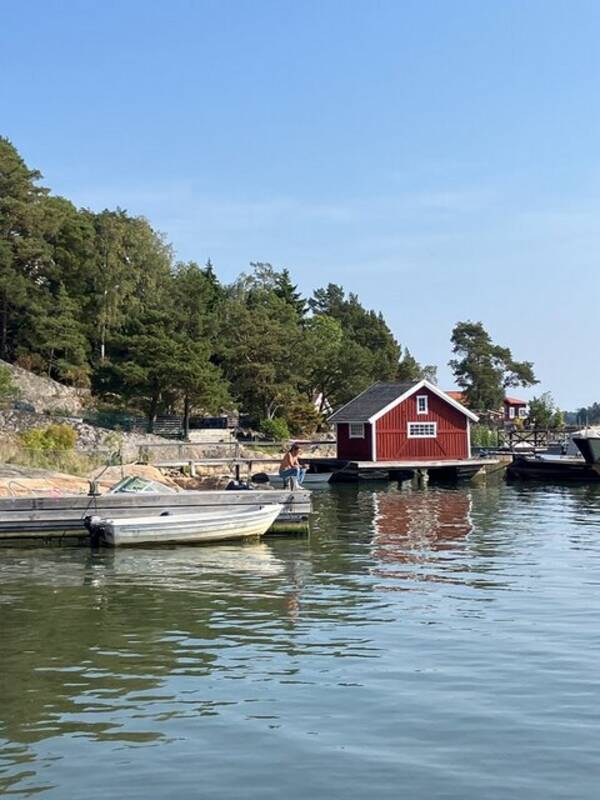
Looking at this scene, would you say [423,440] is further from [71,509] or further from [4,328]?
[4,328]

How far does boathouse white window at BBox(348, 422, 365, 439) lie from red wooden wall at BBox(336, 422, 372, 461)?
0.23 meters

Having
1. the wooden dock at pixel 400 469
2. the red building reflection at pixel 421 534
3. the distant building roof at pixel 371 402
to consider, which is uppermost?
the distant building roof at pixel 371 402

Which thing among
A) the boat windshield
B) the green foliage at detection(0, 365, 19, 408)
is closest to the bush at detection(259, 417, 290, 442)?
the green foliage at detection(0, 365, 19, 408)

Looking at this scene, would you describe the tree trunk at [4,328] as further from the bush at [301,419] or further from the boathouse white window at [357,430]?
the boathouse white window at [357,430]

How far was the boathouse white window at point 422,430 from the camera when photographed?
53875 millimetres

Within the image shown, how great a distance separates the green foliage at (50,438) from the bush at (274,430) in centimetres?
2067

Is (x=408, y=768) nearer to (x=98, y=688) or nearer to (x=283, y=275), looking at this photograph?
(x=98, y=688)

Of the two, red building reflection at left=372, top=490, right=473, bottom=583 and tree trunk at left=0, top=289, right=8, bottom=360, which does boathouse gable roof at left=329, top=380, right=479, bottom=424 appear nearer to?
red building reflection at left=372, top=490, right=473, bottom=583

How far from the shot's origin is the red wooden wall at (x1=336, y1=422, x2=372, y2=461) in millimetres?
52969

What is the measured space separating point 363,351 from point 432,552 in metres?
57.5

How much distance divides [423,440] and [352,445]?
400 centimetres

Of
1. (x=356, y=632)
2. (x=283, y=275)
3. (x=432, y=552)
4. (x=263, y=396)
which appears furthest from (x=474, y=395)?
(x=356, y=632)

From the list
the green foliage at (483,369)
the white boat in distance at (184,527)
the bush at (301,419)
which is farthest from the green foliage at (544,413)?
the white boat in distance at (184,527)

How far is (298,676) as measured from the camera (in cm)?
1132
